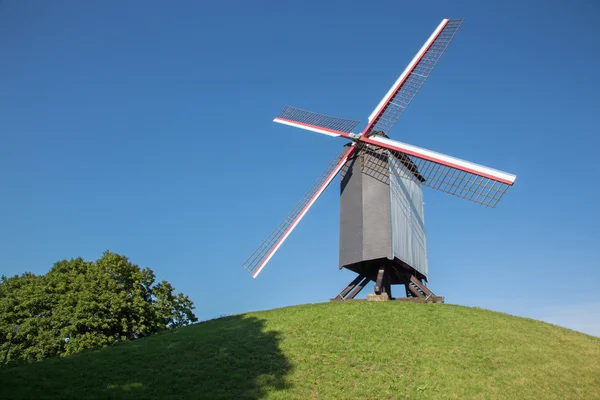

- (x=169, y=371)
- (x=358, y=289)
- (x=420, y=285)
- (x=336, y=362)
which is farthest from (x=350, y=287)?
(x=169, y=371)

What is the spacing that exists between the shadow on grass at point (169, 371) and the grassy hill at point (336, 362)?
0.12ft

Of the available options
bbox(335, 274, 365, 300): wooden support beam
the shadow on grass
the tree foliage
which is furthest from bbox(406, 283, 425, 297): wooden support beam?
the tree foliage

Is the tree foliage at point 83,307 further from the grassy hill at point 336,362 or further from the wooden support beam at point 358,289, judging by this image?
the wooden support beam at point 358,289

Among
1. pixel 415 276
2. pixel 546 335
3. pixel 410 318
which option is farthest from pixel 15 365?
pixel 546 335

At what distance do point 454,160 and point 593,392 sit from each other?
38.9ft

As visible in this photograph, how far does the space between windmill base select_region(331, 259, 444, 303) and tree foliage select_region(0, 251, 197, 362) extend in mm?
12995

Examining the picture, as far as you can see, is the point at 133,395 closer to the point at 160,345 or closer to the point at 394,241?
the point at 160,345

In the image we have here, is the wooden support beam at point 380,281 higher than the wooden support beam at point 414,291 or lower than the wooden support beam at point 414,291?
higher

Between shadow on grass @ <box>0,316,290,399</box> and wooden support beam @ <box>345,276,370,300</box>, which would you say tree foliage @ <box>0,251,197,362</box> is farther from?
wooden support beam @ <box>345,276,370,300</box>

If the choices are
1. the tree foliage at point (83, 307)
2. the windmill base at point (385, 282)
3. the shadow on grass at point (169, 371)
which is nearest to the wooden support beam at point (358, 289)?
the windmill base at point (385, 282)

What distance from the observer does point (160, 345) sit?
19.3 metres

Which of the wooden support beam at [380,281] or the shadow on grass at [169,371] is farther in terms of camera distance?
the wooden support beam at [380,281]

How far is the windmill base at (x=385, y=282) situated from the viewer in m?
25.7

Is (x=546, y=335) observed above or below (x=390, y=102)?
below
